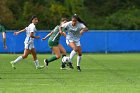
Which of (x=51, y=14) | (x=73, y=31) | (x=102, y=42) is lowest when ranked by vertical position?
(x=102, y=42)

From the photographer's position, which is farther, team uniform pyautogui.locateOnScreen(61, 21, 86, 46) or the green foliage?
the green foliage

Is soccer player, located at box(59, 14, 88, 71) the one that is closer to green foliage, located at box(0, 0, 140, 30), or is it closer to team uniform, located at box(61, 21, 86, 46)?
team uniform, located at box(61, 21, 86, 46)

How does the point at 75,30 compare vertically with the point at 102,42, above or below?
above

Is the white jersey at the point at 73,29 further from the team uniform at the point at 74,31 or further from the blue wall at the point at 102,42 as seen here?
the blue wall at the point at 102,42

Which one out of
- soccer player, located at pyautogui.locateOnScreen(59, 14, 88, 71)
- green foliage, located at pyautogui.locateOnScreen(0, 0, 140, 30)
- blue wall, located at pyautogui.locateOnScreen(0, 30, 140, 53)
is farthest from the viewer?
green foliage, located at pyautogui.locateOnScreen(0, 0, 140, 30)

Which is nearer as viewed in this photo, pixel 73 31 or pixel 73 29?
pixel 73 29

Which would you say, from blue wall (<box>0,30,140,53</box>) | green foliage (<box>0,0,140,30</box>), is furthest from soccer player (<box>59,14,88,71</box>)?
green foliage (<box>0,0,140,30</box>)

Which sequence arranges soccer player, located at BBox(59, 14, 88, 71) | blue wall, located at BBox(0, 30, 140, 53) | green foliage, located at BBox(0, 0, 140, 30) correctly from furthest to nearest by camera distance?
green foliage, located at BBox(0, 0, 140, 30) → blue wall, located at BBox(0, 30, 140, 53) → soccer player, located at BBox(59, 14, 88, 71)

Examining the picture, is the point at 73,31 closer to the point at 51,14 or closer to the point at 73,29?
the point at 73,29

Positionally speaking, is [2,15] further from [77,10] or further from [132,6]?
[132,6]

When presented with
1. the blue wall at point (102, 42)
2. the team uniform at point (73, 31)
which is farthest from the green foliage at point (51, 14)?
the team uniform at point (73, 31)

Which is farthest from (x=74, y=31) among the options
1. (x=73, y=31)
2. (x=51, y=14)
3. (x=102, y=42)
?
(x=51, y=14)

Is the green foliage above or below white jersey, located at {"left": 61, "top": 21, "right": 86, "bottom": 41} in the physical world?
below

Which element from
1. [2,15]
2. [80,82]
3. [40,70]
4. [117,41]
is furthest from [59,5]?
[80,82]
